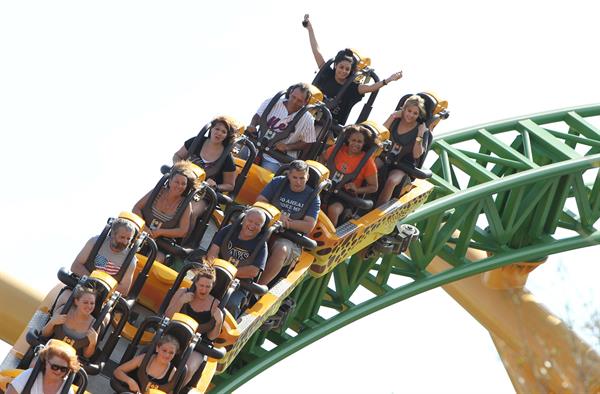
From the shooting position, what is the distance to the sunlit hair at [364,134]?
11.0 meters

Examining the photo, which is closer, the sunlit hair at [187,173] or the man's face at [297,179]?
the sunlit hair at [187,173]

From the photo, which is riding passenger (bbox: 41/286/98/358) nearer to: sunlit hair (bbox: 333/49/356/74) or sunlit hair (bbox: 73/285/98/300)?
sunlit hair (bbox: 73/285/98/300)

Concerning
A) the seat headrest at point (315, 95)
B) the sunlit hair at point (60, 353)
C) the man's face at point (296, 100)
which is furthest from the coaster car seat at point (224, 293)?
the seat headrest at point (315, 95)

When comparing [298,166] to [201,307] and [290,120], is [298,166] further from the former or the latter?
[201,307]

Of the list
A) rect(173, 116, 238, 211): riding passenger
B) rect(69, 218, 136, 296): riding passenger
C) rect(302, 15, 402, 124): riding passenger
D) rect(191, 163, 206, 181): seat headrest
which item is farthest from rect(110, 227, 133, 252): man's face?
rect(302, 15, 402, 124): riding passenger

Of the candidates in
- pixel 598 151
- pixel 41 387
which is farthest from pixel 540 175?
pixel 41 387

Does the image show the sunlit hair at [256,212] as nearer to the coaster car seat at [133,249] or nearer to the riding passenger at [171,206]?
the riding passenger at [171,206]

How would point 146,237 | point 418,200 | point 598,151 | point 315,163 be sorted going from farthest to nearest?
→ point 598,151 → point 418,200 → point 315,163 → point 146,237

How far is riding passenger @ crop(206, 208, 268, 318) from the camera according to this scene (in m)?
9.91

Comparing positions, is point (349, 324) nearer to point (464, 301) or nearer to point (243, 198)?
point (243, 198)

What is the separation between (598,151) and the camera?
44.9 ft

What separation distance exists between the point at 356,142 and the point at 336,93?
113 centimetres

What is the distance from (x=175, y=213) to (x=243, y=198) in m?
1.10

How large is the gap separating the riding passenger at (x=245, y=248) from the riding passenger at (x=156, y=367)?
0.92m
